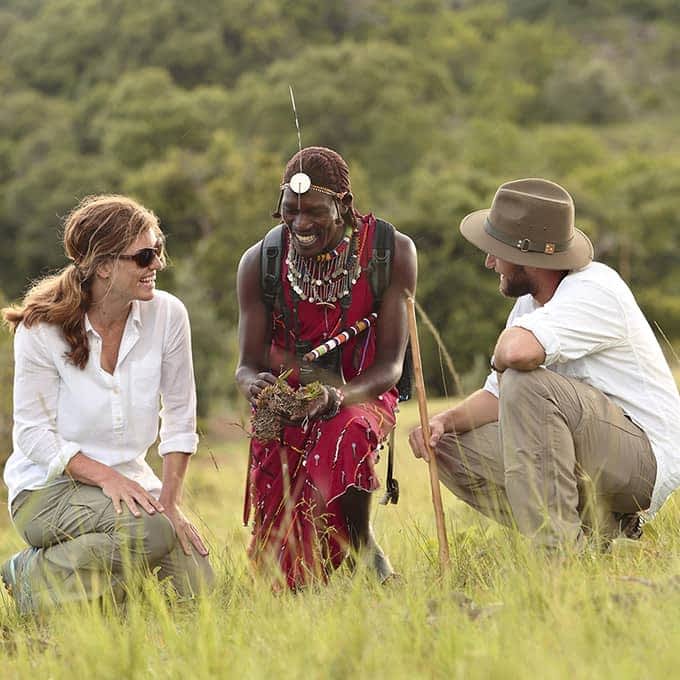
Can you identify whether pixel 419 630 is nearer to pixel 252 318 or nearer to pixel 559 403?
pixel 559 403

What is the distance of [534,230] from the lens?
4.61 metres

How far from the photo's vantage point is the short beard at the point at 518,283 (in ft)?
15.2

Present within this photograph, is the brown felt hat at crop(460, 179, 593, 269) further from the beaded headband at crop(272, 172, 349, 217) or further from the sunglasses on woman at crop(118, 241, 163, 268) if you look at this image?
the sunglasses on woman at crop(118, 241, 163, 268)

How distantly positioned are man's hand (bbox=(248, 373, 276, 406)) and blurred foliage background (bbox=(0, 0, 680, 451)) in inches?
744

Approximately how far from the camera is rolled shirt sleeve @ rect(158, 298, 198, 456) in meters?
5.02

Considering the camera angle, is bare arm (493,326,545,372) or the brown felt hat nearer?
bare arm (493,326,545,372)

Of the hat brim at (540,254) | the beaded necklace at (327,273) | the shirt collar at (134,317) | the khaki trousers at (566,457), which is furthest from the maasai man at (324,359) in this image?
the khaki trousers at (566,457)

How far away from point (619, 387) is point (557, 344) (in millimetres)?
421

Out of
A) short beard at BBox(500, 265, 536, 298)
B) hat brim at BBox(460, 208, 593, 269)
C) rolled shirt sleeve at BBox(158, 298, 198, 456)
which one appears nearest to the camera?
hat brim at BBox(460, 208, 593, 269)

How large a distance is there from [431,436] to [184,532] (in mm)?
1058

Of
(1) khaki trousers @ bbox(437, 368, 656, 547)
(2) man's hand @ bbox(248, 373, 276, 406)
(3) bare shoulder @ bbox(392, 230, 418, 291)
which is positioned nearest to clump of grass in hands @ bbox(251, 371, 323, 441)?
(2) man's hand @ bbox(248, 373, 276, 406)

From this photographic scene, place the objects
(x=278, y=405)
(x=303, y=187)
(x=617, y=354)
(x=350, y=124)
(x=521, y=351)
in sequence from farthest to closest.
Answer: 1. (x=350, y=124)
2. (x=303, y=187)
3. (x=278, y=405)
4. (x=617, y=354)
5. (x=521, y=351)

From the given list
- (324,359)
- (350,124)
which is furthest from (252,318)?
(350,124)

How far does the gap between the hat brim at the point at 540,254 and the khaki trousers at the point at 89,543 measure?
1.64 m
